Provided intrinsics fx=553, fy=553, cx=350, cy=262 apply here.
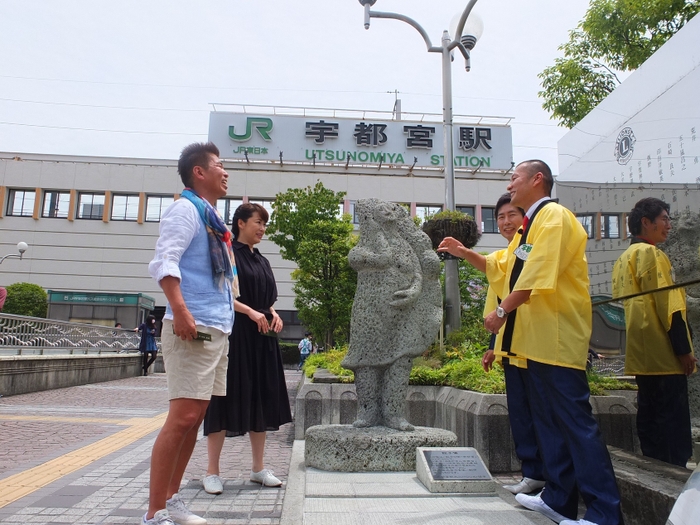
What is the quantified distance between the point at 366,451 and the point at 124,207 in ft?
91.6

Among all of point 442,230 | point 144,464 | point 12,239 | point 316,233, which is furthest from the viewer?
point 12,239

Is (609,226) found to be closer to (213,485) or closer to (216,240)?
(216,240)

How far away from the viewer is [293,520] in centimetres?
267

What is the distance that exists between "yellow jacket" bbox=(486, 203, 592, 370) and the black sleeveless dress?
193 cm

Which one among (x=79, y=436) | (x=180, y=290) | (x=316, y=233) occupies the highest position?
(x=316, y=233)

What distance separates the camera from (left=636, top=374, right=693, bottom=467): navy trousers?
301cm

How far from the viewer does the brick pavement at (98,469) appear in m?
3.30

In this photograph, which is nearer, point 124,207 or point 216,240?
point 216,240

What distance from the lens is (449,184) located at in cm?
1072

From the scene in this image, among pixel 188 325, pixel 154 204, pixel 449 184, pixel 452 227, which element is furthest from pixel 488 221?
pixel 188 325

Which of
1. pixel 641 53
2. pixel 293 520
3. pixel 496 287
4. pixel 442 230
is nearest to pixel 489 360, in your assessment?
pixel 496 287

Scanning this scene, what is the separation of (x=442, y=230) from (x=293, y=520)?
7.03 metres

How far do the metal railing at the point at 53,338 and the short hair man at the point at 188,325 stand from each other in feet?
29.8

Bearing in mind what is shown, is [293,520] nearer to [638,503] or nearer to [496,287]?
[638,503]
